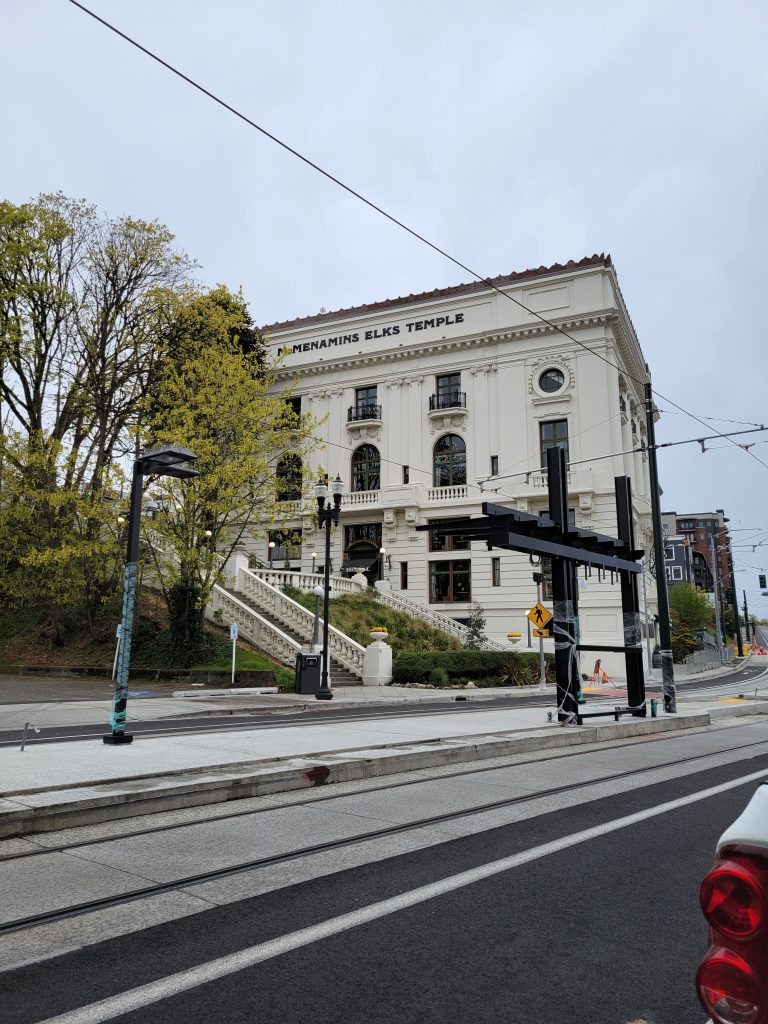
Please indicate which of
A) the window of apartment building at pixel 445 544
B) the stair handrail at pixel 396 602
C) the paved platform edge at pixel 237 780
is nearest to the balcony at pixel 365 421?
the window of apartment building at pixel 445 544

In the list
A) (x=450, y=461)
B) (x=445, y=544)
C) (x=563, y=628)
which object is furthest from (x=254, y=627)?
(x=450, y=461)

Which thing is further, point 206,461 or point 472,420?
point 472,420

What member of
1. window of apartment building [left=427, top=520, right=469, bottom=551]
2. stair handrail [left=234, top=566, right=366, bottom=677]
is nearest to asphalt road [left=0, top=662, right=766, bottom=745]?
stair handrail [left=234, top=566, right=366, bottom=677]

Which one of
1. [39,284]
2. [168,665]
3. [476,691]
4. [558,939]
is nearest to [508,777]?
[558,939]

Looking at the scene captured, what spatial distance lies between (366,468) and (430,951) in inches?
1753

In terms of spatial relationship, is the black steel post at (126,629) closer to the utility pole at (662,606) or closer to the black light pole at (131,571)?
the black light pole at (131,571)

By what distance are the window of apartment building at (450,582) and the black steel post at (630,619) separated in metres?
26.8

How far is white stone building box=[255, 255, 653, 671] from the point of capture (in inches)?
1631

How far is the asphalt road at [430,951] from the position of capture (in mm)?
3105

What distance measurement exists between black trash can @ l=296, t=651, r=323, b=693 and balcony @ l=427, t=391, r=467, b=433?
82.2 feet

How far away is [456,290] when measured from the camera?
4634 cm

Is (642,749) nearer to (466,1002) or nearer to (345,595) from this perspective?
(466,1002)

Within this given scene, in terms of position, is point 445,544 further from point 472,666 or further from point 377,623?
point 472,666

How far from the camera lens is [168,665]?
26.5 metres
